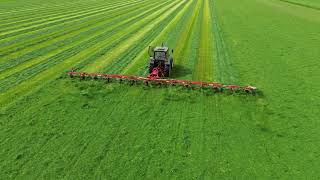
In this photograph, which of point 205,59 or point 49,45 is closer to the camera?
point 205,59

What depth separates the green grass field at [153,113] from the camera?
9.53m

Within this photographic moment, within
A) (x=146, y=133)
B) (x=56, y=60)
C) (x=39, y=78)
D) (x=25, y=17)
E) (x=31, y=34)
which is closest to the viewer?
(x=146, y=133)

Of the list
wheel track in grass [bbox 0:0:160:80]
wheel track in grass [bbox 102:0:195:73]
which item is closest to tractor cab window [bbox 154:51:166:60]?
wheel track in grass [bbox 102:0:195:73]

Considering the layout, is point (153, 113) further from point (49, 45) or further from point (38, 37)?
point (38, 37)

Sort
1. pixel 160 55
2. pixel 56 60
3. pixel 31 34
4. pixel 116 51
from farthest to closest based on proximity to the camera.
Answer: pixel 31 34
pixel 116 51
pixel 56 60
pixel 160 55

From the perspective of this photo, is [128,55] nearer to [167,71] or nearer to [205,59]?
[167,71]

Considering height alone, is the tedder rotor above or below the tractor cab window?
below

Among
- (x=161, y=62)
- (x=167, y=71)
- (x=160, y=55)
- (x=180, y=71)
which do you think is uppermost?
(x=160, y=55)

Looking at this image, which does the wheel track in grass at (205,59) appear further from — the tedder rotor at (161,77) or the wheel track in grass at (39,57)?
the wheel track in grass at (39,57)

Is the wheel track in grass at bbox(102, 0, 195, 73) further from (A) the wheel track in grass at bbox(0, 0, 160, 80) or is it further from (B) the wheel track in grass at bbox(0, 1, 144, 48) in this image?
(B) the wheel track in grass at bbox(0, 1, 144, 48)

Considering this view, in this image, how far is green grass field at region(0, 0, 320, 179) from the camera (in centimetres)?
953

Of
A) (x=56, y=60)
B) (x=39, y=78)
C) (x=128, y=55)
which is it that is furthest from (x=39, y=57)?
(x=128, y=55)

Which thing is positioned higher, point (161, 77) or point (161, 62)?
point (161, 62)

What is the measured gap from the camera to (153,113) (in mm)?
12844
